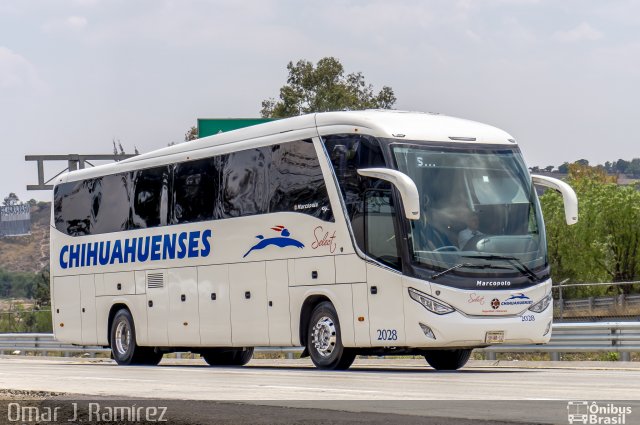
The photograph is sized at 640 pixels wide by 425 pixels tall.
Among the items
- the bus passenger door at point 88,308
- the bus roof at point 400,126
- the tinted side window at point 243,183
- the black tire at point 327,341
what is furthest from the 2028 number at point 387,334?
the bus passenger door at point 88,308

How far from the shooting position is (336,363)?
20984 mm

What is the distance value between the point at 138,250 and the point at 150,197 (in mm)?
1042

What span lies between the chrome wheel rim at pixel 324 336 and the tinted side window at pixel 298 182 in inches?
Answer: 60.7

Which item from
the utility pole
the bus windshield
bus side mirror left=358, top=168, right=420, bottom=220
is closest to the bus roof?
the bus windshield

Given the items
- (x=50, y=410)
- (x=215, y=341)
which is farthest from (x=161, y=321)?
(x=50, y=410)

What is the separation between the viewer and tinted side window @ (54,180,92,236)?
28250mm

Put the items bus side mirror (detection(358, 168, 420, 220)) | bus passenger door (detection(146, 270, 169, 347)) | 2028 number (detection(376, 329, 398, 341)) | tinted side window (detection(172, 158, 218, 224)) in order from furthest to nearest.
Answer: bus passenger door (detection(146, 270, 169, 347)) < tinted side window (detection(172, 158, 218, 224)) < 2028 number (detection(376, 329, 398, 341)) < bus side mirror (detection(358, 168, 420, 220))

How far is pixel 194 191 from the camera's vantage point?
2475 cm

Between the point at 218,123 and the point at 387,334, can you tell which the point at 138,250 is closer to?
the point at 387,334

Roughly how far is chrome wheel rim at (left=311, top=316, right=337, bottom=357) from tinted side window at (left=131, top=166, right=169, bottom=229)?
501 centimetres

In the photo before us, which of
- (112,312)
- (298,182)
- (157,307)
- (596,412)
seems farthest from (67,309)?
(596,412)

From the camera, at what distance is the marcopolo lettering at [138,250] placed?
2464 cm

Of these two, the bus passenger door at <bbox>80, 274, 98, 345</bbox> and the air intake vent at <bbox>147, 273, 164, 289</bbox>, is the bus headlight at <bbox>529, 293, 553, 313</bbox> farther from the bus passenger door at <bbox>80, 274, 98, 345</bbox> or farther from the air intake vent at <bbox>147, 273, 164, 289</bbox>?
the bus passenger door at <bbox>80, 274, 98, 345</bbox>

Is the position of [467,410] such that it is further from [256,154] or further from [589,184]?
[589,184]
